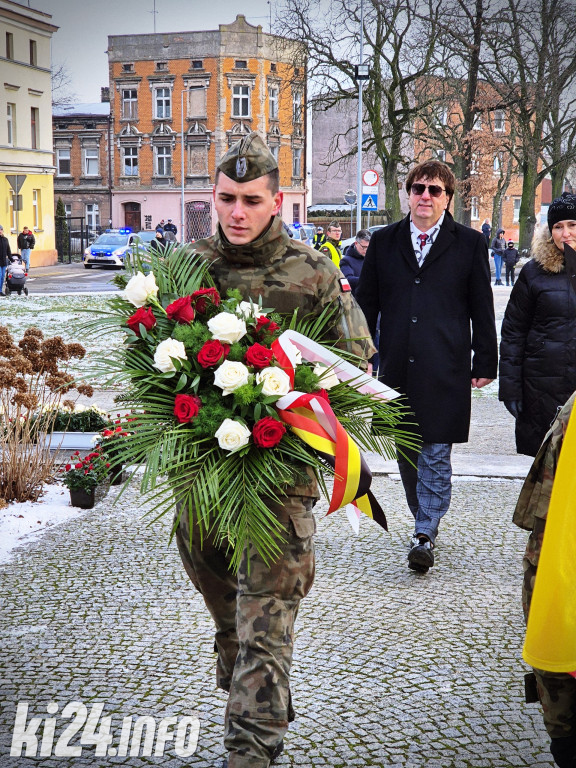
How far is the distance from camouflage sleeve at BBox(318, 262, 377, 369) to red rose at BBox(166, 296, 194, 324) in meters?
0.52

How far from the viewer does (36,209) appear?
4862 cm

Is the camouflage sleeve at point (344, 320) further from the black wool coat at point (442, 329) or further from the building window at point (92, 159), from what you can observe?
the building window at point (92, 159)

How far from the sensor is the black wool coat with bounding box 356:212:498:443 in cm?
586

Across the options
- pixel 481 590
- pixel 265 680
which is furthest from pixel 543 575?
pixel 481 590

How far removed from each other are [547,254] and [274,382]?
312cm

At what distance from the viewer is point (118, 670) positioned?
4.34 meters

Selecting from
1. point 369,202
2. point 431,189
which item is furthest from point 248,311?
point 369,202

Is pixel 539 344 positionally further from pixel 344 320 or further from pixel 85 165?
pixel 85 165

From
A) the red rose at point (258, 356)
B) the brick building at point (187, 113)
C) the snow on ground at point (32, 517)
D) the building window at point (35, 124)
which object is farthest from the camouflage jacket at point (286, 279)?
the brick building at point (187, 113)

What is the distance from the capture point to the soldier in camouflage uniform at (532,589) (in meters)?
2.94

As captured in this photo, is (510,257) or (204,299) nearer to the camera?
(204,299)

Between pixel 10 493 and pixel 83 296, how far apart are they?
22443 mm

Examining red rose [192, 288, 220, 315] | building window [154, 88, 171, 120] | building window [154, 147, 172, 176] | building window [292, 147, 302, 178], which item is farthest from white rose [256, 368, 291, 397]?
building window [292, 147, 302, 178]

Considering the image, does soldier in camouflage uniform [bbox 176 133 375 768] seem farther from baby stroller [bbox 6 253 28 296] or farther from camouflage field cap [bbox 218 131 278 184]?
baby stroller [bbox 6 253 28 296]
